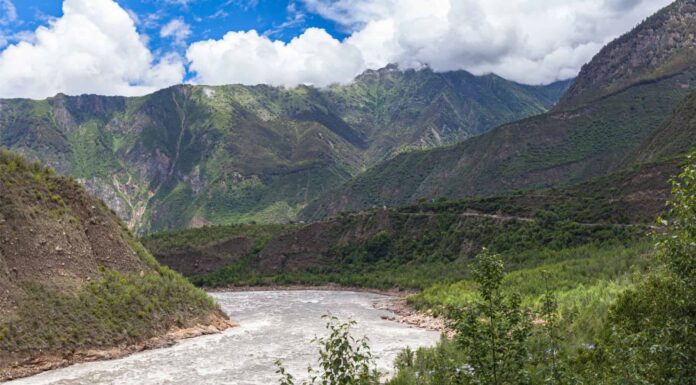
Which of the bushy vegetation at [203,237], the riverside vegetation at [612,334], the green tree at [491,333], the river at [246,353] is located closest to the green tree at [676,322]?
the riverside vegetation at [612,334]

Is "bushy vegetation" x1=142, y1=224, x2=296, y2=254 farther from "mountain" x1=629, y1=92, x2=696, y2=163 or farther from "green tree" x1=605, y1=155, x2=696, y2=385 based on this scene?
"green tree" x1=605, y1=155, x2=696, y2=385

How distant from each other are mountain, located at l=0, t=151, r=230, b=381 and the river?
9.82ft

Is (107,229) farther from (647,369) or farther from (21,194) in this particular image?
(647,369)

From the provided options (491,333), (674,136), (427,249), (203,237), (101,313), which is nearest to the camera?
(491,333)

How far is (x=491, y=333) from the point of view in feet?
44.3

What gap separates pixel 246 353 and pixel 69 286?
18.0 meters

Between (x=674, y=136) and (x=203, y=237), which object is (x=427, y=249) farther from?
(x=674, y=136)

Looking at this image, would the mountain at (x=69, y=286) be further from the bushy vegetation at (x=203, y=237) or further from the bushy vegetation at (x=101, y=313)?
the bushy vegetation at (x=203, y=237)

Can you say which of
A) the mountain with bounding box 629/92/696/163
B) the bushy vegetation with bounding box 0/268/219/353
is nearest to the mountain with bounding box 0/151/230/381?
the bushy vegetation with bounding box 0/268/219/353

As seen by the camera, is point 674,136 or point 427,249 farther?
point 674,136

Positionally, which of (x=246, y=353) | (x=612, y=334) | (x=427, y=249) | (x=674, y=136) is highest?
(x=674, y=136)

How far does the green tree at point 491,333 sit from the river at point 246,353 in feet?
84.3

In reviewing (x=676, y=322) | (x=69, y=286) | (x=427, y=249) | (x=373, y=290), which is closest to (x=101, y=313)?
(x=69, y=286)

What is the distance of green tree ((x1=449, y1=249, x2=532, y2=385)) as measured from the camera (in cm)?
1334
